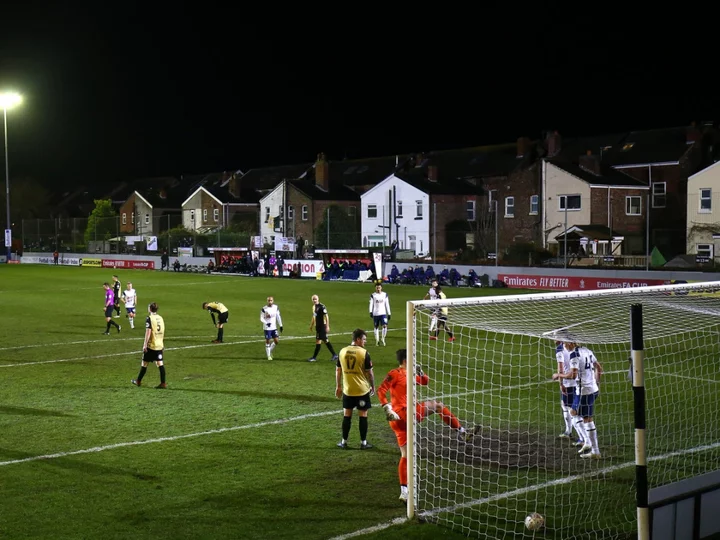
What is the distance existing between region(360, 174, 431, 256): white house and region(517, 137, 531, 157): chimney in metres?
10.9

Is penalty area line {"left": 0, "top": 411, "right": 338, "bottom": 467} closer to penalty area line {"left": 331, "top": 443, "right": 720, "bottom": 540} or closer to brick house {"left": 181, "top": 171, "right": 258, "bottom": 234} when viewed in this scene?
penalty area line {"left": 331, "top": 443, "right": 720, "bottom": 540}

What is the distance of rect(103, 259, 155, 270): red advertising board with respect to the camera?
68.4m

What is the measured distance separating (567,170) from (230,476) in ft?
167

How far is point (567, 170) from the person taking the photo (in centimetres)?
5775

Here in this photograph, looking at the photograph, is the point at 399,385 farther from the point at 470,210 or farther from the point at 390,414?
the point at 470,210

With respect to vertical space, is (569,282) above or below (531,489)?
above

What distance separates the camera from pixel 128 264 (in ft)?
232

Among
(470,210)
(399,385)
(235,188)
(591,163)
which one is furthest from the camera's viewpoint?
(235,188)

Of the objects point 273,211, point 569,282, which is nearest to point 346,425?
point 569,282

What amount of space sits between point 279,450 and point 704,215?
137 feet

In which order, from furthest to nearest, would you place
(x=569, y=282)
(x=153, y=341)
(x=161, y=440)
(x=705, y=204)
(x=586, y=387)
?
(x=705, y=204) → (x=569, y=282) → (x=153, y=341) → (x=161, y=440) → (x=586, y=387)

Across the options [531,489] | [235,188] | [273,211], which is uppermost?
[235,188]

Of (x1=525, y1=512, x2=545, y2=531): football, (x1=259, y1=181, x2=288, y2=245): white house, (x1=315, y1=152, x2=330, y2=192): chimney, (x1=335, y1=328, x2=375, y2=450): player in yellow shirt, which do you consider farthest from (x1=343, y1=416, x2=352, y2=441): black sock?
(x1=315, y1=152, x2=330, y2=192): chimney

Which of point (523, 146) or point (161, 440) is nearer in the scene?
point (161, 440)
